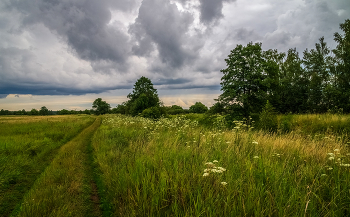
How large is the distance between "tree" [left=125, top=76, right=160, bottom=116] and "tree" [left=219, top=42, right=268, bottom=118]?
89.8ft

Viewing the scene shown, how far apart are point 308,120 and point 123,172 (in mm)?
21305

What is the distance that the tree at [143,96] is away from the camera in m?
47.8

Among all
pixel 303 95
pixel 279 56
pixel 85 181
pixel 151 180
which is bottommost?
pixel 85 181

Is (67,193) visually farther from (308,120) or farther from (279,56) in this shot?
(279,56)

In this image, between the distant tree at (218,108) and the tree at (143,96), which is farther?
the tree at (143,96)

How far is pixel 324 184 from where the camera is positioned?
366 cm

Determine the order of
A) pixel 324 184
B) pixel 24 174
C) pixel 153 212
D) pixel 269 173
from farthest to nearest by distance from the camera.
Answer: pixel 24 174 → pixel 269 173 → pixel 324 184 → pixel 153 212

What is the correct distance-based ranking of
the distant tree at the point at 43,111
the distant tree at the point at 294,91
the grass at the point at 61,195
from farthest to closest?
the distant tree at the point at 43,111, the distant tree at the point at 294,91, the grass at the point at 61,195

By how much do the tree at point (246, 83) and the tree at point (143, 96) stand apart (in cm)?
2738

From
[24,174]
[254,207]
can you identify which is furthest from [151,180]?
[24,174]

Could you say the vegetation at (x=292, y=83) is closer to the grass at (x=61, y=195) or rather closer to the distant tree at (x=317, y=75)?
the distant tree at (x=317, y=75)

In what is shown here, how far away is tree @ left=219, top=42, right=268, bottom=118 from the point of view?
2473cm

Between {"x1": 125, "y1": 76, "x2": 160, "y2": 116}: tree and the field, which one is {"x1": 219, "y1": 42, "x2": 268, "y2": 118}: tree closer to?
the field

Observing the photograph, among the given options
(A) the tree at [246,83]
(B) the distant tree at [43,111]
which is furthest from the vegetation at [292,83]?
(B) the distant tree at [43,111]
